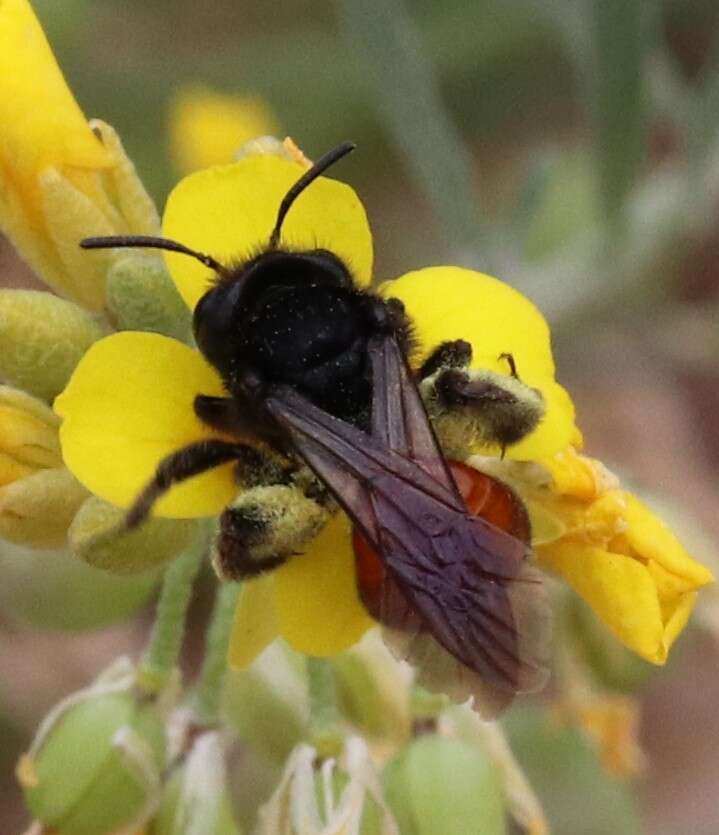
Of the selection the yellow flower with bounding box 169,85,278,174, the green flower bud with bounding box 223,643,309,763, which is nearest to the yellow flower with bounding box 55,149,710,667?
the green flower bud with bounding box 223,643,309,763

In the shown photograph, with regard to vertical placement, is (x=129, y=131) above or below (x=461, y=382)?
above

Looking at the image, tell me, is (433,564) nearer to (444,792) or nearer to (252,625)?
(252,625)

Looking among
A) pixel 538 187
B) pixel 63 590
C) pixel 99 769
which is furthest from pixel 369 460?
pixel 538 187

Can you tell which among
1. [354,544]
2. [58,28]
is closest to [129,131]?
[58,28]

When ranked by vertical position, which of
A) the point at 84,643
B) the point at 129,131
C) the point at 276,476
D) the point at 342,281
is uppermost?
the point at 129,131

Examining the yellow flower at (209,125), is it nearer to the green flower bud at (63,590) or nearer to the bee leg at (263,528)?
the green flower bud at (63,590)

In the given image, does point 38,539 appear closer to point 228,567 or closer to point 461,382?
point 228,567
